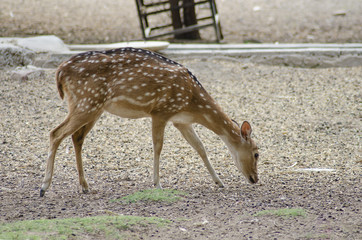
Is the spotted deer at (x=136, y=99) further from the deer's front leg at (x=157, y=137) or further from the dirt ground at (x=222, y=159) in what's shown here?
the dirt ground at (x=222, y=159)

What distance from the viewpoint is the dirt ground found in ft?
14.5

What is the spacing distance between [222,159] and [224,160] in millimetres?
36

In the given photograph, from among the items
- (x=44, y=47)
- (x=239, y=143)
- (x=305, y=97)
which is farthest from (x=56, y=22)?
(x=239, y=143)

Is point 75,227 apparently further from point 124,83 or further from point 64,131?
point 124,83

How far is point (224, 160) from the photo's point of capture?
636 centimetres

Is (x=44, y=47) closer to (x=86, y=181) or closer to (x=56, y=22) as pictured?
(x=56, y=22)

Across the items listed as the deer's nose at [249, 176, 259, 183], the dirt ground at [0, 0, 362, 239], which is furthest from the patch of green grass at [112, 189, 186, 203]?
the deer's nose at [249, 176, 259, 183]

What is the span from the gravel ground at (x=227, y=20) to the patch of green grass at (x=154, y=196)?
23.5ft

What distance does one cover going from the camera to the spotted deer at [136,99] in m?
5.04

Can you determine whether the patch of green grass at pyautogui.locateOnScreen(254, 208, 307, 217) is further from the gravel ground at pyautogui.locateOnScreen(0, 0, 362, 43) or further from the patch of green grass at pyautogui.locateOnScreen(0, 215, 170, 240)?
the gravel ground at pyautogui.locateOnScreen(0, 0, 362, 43)

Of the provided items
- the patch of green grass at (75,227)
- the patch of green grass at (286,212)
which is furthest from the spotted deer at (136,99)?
the patch of green grass at (75,227)

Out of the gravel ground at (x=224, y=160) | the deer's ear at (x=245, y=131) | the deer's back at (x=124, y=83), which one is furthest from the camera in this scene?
the deer's ear at (x=245, y=131)

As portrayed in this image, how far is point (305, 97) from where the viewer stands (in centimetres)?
856

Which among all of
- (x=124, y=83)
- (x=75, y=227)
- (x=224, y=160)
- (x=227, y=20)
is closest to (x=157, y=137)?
(x=124, y=83)
